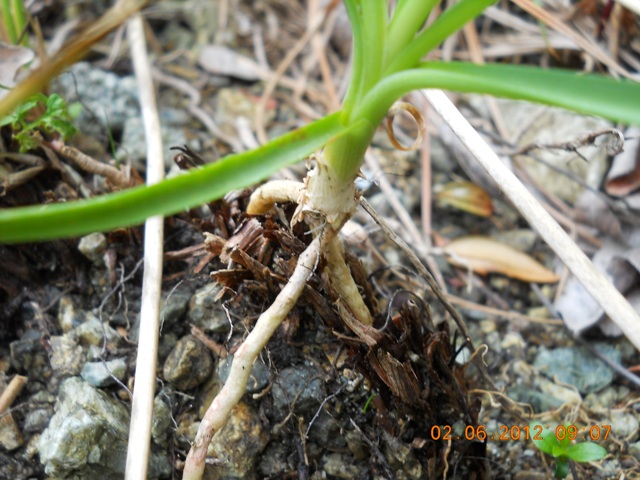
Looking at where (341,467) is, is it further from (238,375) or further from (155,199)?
(155,199)

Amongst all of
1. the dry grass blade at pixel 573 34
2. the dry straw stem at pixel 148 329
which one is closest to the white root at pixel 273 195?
the dry straw stem at pixel 148 329

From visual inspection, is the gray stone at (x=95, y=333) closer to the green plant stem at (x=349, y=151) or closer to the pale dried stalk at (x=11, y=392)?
the pale dried stalk at (x=11, y=392)

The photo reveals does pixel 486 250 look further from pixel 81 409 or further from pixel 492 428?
pixel 81 409

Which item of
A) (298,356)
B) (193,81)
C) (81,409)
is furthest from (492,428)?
(193,81)

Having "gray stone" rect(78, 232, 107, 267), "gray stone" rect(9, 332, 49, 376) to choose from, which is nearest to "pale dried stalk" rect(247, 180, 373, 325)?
"gray stone" rect(78, 232, 107, 267)

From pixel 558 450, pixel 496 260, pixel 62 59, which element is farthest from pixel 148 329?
pixel 496 260
